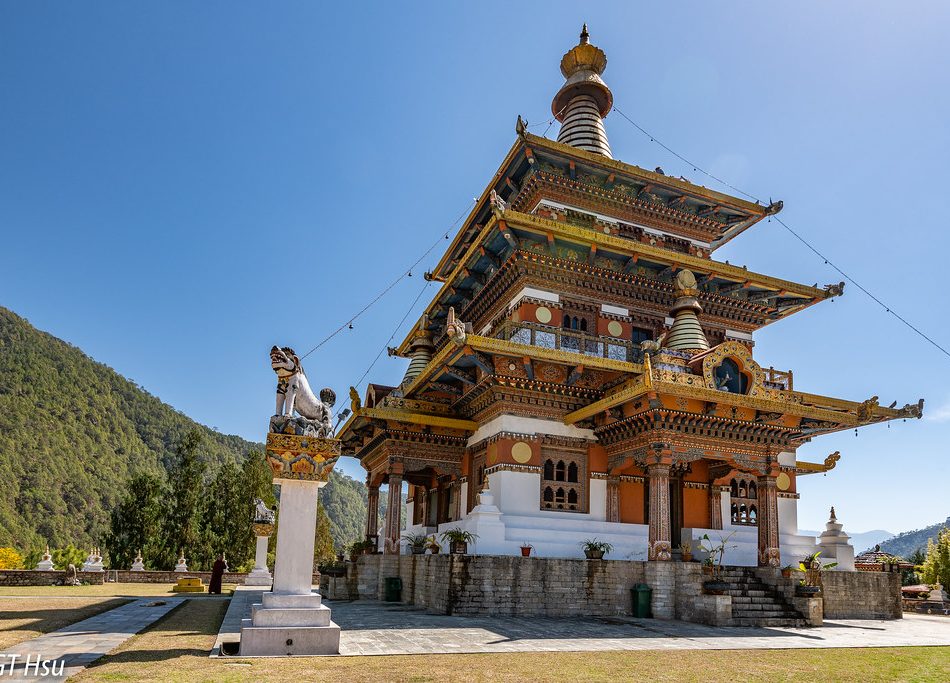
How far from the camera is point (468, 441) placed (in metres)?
21.8

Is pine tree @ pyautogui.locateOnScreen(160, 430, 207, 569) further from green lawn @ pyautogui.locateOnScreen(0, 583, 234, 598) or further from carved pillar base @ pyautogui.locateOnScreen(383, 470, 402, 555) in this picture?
carved pillar base @ pyautogui.locateOnScreen(383, 470, 402, 555)


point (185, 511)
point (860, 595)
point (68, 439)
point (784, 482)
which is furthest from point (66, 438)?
point (860, 595)

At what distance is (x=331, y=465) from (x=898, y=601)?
51.3 feet

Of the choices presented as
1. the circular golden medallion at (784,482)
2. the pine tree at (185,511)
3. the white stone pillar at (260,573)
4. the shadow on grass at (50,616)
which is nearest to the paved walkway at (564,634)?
the shadow on grass at (50,616)

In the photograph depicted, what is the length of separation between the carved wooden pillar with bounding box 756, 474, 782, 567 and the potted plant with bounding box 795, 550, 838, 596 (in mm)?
680

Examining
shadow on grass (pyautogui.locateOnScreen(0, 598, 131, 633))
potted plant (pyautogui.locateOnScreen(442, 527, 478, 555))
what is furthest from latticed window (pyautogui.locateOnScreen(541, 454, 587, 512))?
shadow on grass (pyautogui.locateOnScreen(0, 598, 131, 633))

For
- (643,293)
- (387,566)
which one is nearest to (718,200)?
(643,293)

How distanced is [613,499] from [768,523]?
12.7 feet

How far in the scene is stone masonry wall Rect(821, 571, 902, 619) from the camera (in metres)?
17.7

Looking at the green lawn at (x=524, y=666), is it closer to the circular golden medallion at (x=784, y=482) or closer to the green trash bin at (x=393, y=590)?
the green trash bin at (x=393, y=590)

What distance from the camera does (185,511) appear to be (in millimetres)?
40625

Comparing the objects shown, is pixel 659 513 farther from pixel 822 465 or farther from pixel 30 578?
pixel 30 578

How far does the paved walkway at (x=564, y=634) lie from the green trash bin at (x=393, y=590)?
3.01 m

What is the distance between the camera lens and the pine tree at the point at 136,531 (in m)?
38.7
